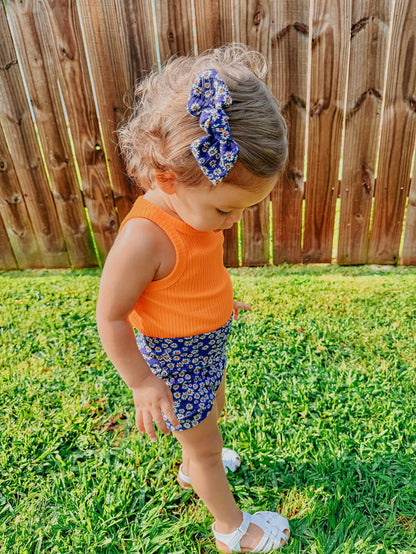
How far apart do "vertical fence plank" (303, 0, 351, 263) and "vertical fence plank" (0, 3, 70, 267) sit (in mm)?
1995

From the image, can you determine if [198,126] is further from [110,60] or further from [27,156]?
[27,156]

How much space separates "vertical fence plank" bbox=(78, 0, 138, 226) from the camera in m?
2.84

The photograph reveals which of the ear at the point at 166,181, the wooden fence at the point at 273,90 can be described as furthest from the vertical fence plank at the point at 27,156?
the ear at the point at 166,181

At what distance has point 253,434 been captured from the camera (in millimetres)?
2191

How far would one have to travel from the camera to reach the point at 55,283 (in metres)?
3.60

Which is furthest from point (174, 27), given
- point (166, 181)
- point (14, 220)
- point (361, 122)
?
point (166, 181)

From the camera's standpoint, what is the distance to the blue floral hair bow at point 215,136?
111 cm

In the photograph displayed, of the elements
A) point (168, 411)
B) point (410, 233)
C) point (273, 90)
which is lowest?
point (410, 233)

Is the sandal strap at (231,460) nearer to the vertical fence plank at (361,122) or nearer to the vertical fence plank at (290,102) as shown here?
the vertical fence plank at (290,102)

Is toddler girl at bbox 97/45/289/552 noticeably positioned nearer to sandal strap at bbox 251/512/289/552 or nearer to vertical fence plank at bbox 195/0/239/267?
sandal strap at bbox 251/512/289/552

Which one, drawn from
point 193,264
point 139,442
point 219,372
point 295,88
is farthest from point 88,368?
point 295,88

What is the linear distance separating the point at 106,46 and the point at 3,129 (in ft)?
3.35

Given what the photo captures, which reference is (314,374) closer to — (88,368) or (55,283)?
(88,368)

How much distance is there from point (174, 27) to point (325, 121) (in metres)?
1.17
